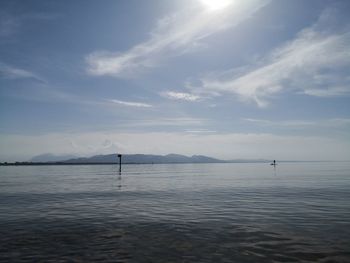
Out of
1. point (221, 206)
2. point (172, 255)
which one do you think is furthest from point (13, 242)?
point (221, 206)

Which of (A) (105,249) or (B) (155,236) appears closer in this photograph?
(A) (105,249)

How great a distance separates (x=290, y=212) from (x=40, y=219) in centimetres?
1928

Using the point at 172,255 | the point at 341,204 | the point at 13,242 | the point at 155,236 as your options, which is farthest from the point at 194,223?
the point at 341,204

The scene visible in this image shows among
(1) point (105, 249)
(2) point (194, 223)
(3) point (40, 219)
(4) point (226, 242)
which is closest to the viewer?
(1) point (105, 249)

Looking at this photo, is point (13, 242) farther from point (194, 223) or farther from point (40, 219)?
point (194, 223)

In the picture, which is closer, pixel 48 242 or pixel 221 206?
pixel 48 242

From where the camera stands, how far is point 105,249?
13656mm

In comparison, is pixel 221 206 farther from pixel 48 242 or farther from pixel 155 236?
pixel 48 242

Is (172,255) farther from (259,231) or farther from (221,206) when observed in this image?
(221,206)

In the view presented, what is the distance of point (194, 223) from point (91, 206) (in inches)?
504

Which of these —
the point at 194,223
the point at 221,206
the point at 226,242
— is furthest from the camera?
the point at 221,206

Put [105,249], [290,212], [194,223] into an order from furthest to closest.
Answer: [290,212]
[194,223]
[105,249]

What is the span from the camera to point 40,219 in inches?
841

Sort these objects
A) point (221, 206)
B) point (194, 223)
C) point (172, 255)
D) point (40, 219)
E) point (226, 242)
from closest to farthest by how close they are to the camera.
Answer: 1. point (172, 255)
2. point (226, 242)
3. point (194, 223)
4. point (40, 219)
5. point (221, 206)
